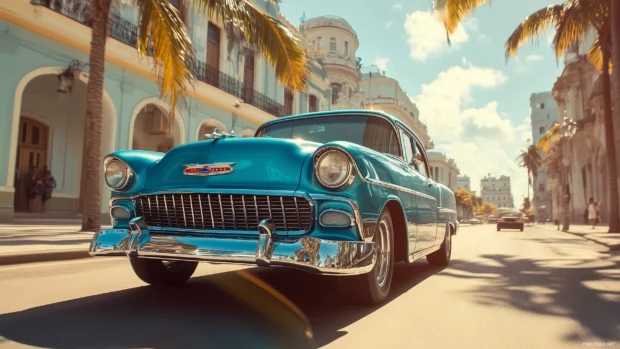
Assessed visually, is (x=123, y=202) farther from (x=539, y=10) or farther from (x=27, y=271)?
(x=539, y=10)

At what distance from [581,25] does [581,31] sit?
0.19 metres

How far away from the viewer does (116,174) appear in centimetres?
346

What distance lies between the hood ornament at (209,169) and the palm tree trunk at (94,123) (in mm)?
6438

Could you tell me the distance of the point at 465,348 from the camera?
2523 mm

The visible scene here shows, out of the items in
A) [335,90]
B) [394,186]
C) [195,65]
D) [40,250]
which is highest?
[335,90]

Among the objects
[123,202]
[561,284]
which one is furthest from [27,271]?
[561,284]

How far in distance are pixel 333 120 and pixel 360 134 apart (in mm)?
332

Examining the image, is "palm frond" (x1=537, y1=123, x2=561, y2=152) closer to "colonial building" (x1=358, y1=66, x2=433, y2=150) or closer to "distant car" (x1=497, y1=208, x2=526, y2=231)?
"distant car" (x1=497, y1=208, x2=526, y2=231)

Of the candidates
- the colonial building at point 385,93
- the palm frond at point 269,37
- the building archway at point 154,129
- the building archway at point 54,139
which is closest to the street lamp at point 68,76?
the building archway at point 54,139

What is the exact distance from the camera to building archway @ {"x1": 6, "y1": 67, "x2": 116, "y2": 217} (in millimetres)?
14102

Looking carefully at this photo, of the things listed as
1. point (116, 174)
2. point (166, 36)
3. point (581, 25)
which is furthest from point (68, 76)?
point (581, 25)

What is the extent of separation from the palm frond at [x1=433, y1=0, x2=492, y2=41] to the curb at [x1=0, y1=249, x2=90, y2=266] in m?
8.96

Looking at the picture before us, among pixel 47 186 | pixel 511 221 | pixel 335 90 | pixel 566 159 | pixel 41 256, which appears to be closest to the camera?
pixel 41 256

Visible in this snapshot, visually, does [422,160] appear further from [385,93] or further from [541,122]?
[541,122]
